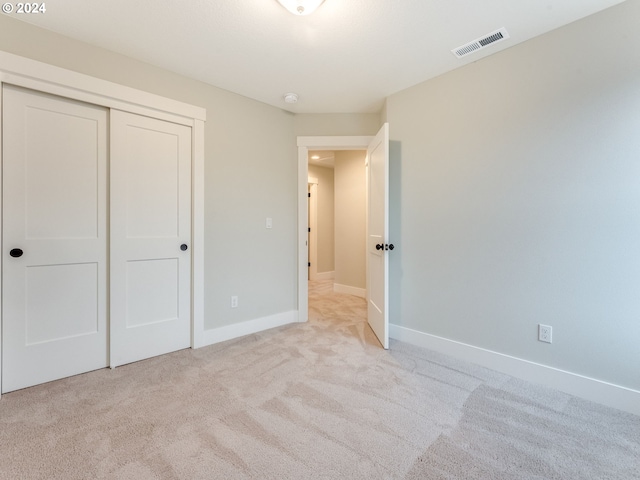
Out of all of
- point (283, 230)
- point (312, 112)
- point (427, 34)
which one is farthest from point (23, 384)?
point (427, 34)

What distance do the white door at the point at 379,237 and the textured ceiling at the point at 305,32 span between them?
0.60 meters

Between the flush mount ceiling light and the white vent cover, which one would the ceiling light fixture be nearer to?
the flush mount ceiling light

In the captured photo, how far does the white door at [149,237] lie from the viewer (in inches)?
84.9

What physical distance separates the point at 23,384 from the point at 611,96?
4.07m

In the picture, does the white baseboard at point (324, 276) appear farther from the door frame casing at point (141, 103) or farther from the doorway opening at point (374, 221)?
the door frame casing at point (141, 103)

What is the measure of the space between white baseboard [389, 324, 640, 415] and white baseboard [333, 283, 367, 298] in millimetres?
1972

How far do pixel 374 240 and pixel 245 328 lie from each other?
1.57 metres

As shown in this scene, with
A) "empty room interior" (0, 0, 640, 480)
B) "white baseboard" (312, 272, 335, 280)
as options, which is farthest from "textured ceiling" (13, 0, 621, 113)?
"white baseboard" (312, 272, 335, 280)

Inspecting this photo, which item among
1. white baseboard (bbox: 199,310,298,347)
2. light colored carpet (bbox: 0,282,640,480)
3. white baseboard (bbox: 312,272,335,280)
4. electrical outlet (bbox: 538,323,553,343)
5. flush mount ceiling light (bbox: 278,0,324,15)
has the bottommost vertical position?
light colored carpet (bbox: 0,282,640,480)

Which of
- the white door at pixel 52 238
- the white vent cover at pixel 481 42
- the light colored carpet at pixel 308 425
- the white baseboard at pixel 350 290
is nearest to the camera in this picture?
the light colored carpet at pixel 308 425

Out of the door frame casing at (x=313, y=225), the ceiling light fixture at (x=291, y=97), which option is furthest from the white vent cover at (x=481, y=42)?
the door frame casing at (x=313, y=225)

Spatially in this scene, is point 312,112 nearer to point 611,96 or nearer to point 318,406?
point 611,96

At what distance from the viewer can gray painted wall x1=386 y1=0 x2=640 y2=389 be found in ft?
5.47

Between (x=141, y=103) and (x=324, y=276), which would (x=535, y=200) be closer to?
(x=141, y=103)
